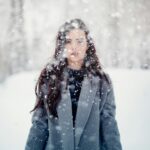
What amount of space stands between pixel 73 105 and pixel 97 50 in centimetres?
189

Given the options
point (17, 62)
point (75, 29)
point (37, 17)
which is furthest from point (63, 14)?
point (75, 29)

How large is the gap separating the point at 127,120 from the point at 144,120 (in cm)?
33

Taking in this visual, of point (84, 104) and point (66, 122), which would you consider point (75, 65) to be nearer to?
point (84, 104)

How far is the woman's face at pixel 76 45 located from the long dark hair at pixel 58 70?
3cm

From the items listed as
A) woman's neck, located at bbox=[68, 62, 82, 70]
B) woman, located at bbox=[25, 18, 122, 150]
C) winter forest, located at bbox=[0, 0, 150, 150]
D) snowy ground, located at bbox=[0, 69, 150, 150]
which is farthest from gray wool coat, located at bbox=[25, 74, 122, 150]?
snowy ground, located at bbox=[0, 69, 150, 150]

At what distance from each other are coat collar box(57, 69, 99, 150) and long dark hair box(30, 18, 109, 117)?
61 mm

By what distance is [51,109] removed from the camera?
3320mm

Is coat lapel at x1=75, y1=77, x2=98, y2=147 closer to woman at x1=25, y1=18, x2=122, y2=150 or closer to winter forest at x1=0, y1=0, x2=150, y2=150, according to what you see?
woman at x1=25, y1=18, x2=122, y2=150

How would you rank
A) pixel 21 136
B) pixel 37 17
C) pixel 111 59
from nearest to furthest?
pixel 21 136
pixel 111 59
pixel 37 17

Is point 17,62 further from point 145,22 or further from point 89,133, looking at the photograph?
point 89,133

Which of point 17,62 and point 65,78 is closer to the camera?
point 65,78

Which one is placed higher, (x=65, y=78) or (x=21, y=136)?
(x=65, y=78)

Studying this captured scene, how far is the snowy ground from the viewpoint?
6786 millimetres

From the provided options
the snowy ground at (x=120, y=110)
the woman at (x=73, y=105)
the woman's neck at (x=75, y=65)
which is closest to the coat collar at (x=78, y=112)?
the woman at (x=73, y=105)
